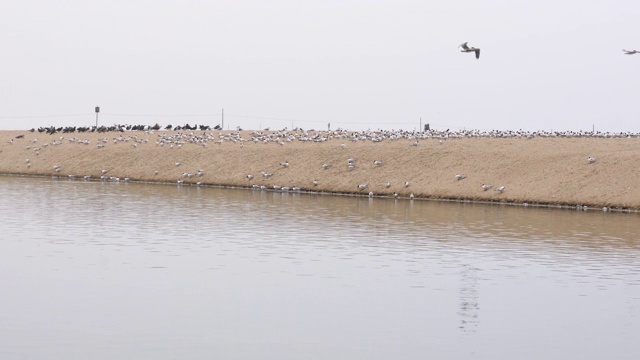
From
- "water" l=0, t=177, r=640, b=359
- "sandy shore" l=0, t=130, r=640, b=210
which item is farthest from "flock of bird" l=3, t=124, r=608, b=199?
"water" l=0, t=177, r=640, b=359

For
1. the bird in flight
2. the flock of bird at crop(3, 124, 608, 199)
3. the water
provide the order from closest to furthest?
the water → the bird in flight → the flock of bird at crop(3, 124, 608, 199)

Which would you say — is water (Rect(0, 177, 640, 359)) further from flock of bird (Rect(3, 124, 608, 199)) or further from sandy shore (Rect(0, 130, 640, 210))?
flock of bird (Rect(3, 124, 608, 199))

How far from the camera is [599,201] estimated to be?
6581 cm

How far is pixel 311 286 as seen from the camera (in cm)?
3038

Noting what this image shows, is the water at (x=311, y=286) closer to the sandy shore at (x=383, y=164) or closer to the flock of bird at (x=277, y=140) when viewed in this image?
the sandy shore at (x=383, y=164)

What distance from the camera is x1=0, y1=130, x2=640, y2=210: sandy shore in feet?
232

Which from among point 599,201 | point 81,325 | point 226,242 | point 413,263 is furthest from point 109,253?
point 599,201

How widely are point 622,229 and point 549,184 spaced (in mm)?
20593

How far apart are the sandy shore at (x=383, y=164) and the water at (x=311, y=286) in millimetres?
15399

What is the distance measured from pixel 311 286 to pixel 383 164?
2170 inches

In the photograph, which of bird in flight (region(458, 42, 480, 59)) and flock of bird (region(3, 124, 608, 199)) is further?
flock of bird (region(3, 124, 608, 199))

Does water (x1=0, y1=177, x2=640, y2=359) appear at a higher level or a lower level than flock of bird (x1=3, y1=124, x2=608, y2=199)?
lower

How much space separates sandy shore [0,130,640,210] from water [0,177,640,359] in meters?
15.4

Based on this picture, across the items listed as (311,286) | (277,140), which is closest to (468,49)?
(311,286)
